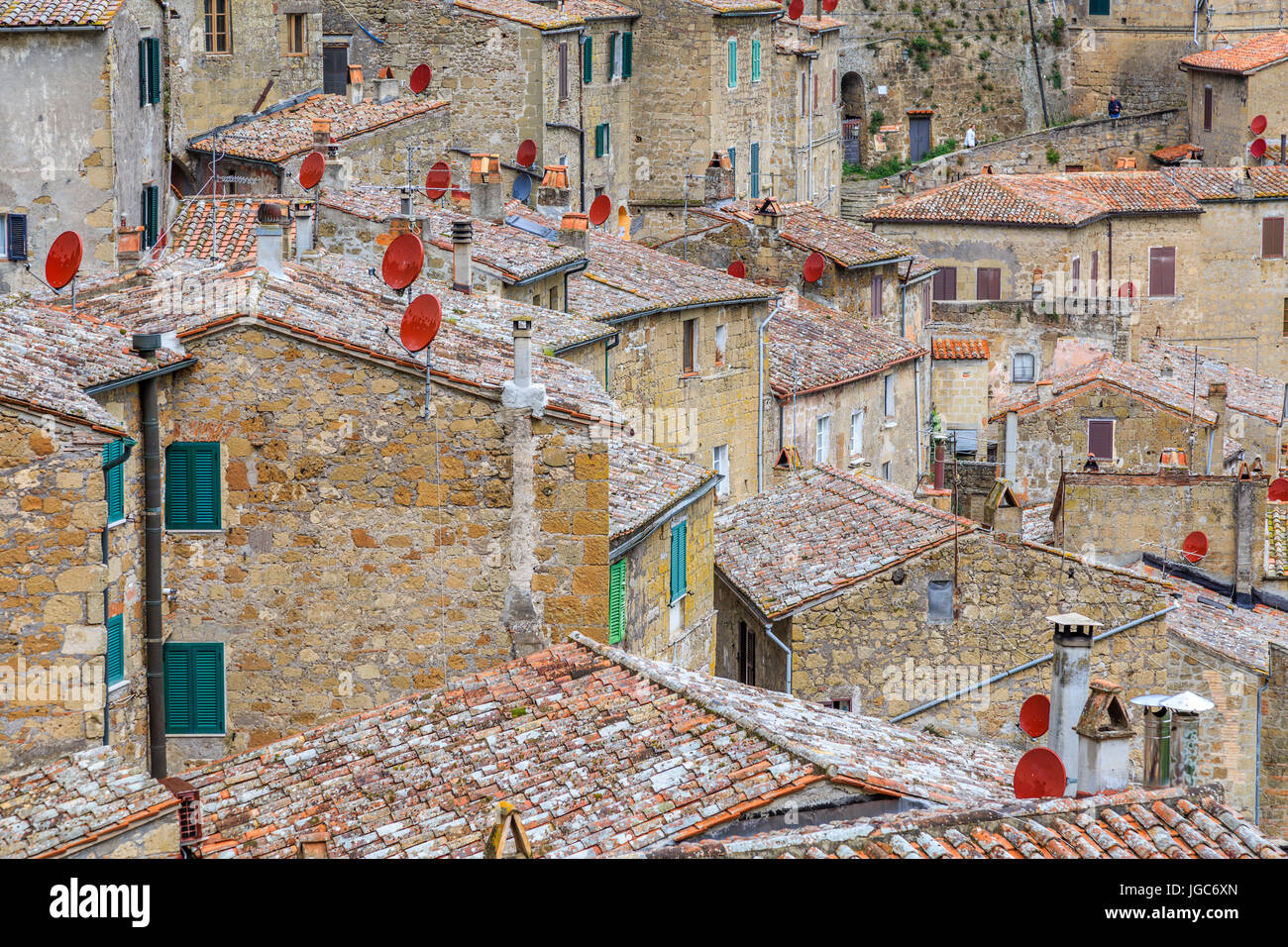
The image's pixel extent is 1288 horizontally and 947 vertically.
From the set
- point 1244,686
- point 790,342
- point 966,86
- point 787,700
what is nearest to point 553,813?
point 787,700

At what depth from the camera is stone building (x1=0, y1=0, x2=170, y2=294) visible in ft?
98.2

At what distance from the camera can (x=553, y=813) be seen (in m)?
15.3

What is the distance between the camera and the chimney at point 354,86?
42969mm

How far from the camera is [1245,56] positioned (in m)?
72.4

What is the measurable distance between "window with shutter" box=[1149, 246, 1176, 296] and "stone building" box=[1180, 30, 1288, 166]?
5.96 metres

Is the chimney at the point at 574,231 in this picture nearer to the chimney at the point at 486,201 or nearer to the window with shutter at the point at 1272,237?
the chimney at the point at 486,201

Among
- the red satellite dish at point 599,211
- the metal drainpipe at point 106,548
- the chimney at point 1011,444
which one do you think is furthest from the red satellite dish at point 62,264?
the chimney at point 1011,444

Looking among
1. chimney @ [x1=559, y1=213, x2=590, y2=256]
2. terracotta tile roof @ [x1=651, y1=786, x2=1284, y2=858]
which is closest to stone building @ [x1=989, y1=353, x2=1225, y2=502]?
chimney @ [x1=559, y1=213, x2=590, y2=256]

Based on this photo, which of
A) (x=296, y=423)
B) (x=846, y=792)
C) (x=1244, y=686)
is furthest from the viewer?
(x=1244, y=686)

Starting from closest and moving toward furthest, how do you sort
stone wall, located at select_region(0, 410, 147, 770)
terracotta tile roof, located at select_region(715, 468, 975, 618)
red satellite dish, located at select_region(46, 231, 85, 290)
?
1. stone wall, located at select_region(0, 410, 147, 770)
2. red satellite dish, located at select_region(46, 231, 85, 290)
3. terracotta tile roof, located at select_region(715, 468, 975, 618)

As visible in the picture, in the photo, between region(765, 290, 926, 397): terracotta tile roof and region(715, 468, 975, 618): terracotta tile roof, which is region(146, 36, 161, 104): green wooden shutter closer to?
region(715, 468, 975, 618): terracotta tile roof

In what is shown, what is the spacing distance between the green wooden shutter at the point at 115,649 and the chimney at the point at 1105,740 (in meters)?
7.56
